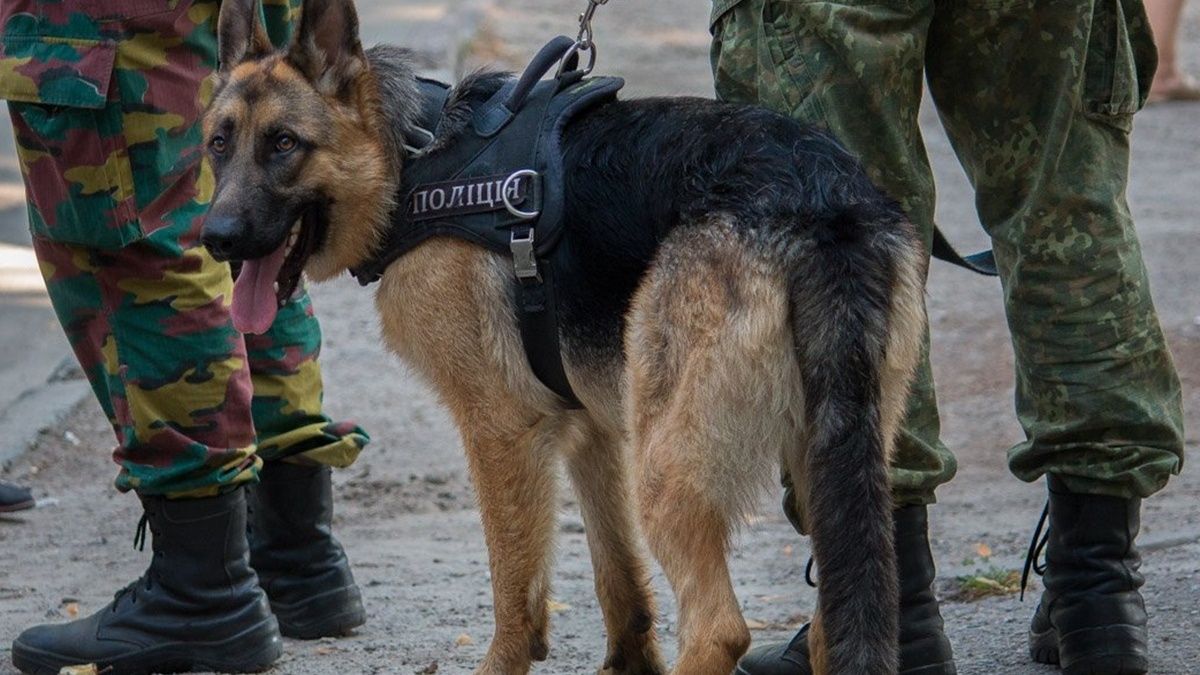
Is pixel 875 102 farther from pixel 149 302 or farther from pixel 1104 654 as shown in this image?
pixel 149 302

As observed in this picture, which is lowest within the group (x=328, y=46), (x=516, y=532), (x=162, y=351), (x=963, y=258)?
(x=516, y=532)

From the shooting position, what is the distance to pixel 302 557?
429cm

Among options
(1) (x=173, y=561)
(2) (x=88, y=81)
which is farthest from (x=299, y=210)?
(1) (x=173, y=561)

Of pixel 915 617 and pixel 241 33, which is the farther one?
pixel 241 33

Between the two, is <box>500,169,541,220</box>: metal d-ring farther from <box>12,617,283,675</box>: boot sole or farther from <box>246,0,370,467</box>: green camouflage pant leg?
<box>12,617,283,675</box>: boot sole

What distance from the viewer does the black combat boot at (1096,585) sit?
3.50 meters

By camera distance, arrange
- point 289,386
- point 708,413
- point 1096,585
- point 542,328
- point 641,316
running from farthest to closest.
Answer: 1. point 289,386
2. point 1096,585
3. point 542,328
4. point 641,316
5. point 708,413

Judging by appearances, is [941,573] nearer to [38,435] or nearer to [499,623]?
[499,623]

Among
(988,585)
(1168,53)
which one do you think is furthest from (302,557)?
(1168,53)

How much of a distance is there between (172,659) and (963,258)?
2093 millimetres

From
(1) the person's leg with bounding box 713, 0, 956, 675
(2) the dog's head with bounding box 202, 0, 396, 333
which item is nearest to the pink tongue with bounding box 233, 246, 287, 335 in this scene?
(2) the dog's head with bounding box 202, 0, 396, 333

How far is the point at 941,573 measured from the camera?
4656 millimetres

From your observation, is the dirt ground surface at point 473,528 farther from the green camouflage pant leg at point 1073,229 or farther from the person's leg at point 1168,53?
the person's leg at point 1168,53

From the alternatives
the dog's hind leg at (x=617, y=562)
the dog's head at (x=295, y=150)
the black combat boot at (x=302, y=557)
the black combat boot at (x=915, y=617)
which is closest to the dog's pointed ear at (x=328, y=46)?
the dog's head at (x=295, y=150)
